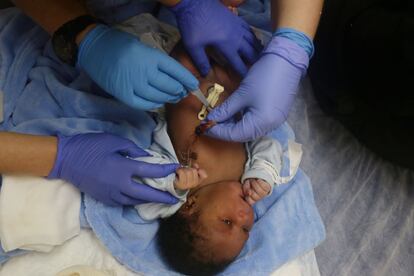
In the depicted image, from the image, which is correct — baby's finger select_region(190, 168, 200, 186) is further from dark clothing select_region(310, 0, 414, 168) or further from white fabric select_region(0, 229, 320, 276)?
dark clothing select_region(310, 0, 414, 168)

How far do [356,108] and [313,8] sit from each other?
47 centimetres

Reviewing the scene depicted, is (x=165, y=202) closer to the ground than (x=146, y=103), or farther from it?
closer to the ground

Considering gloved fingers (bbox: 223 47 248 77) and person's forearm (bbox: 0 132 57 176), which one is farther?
gloved fingers (bbox: 223 47 248 77)

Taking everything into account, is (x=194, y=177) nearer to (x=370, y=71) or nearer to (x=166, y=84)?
(x=166, y=84)

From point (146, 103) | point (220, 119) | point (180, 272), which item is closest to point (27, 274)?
point (180, 272)

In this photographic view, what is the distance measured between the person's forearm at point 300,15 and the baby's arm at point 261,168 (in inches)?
14.5

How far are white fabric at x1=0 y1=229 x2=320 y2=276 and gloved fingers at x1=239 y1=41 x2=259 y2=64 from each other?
642mm

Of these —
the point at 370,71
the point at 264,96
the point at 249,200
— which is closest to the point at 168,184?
the point at 249,200

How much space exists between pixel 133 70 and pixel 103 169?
28 centimetres

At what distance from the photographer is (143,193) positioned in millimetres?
1275

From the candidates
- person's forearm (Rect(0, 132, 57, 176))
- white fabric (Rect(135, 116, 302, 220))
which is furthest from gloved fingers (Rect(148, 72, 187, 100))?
person's forearm (Rect(0, 132, 57, 176))

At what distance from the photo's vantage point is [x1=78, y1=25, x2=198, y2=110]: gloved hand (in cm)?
124

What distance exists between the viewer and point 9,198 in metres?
1.27

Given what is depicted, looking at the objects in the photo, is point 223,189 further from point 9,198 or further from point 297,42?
point 9,198
